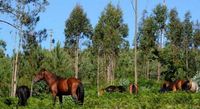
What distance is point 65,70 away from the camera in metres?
55.4

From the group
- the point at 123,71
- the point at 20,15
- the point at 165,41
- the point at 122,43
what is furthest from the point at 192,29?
the point at 20,15

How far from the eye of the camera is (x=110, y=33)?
222 ft

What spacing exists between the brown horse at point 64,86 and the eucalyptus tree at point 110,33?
4444cm

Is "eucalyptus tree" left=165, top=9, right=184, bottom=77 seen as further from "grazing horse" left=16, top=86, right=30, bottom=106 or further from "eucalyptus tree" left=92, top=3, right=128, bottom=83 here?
"grazing horse" left=16, top=86, right=30, bottom=106

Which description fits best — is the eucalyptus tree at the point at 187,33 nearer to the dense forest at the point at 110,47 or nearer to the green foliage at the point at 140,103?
the dense forest at the point at 110,47

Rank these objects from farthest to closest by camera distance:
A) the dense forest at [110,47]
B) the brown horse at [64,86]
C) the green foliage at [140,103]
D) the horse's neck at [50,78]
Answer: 1. the dense forest at [110,47]
2. the horse's neck at [50,78]
3. the brown horse at [64,86]
4. the green foliage at [140,103]

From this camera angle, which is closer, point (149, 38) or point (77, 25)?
point (149, 38)

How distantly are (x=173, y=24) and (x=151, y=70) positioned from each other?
1165 inches

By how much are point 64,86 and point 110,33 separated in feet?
156

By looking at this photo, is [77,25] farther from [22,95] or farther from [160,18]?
[22,95]

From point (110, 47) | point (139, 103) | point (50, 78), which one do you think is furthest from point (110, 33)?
point (139, 103)

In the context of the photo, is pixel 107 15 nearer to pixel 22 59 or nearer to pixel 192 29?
pixel 192 29

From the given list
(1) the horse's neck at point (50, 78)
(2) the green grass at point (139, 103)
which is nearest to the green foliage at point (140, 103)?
(2) the green grass at point (139, 103)

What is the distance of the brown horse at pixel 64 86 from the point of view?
64.5 ft
